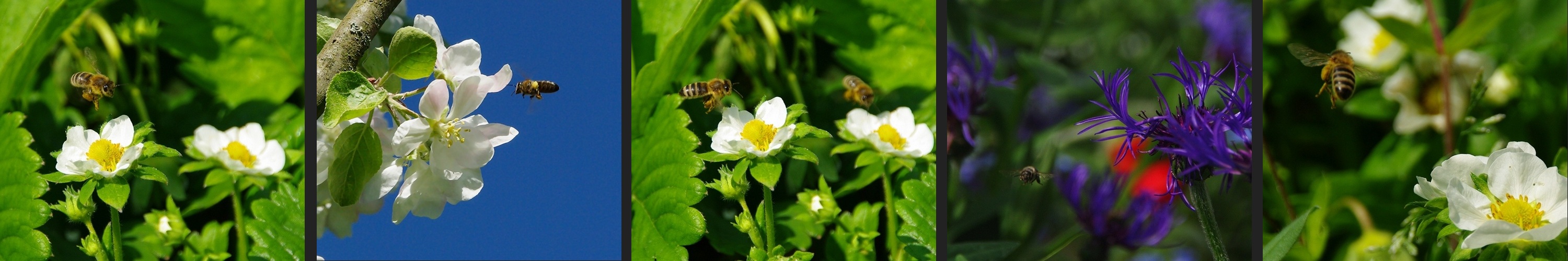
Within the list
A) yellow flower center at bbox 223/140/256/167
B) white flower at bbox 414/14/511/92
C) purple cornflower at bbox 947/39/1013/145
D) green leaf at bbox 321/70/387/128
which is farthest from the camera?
purple cornflower at bbox 947/39/1013/145

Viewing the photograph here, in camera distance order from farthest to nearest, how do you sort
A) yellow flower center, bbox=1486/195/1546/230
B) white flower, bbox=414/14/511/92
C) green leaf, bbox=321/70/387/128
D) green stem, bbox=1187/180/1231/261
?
1. yellow flower center, bbox=1486/195/1546/230
2. green stem, bbox=1187/180/1231/261
3. white flower, bbox=414/14/511/92
4. green leaf, bbox=321/70/387/128

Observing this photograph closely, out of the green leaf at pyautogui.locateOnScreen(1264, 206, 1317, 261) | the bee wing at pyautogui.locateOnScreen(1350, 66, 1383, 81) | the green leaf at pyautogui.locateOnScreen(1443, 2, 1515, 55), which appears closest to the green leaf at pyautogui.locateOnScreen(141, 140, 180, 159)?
the green leaf at pyautogui.locateOnScreen(1264, 206, 1317, 261)

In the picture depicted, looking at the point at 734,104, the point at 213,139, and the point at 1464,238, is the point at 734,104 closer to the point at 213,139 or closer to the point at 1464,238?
the point at 213,139

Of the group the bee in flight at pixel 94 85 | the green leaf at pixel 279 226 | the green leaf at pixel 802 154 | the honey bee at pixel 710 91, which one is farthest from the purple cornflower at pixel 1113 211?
the bee in flight at pixel 94 85

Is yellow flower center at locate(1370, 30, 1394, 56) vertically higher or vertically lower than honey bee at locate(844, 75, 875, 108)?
lower

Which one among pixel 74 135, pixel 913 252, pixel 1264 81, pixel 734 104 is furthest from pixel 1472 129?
pixel 74 135

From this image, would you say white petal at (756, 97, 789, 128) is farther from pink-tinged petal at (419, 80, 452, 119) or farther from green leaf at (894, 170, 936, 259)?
pink-tinged petal at (419, 80, 452, 119)

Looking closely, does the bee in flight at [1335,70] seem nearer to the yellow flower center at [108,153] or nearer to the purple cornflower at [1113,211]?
the purple cornflower at [1113,211]
